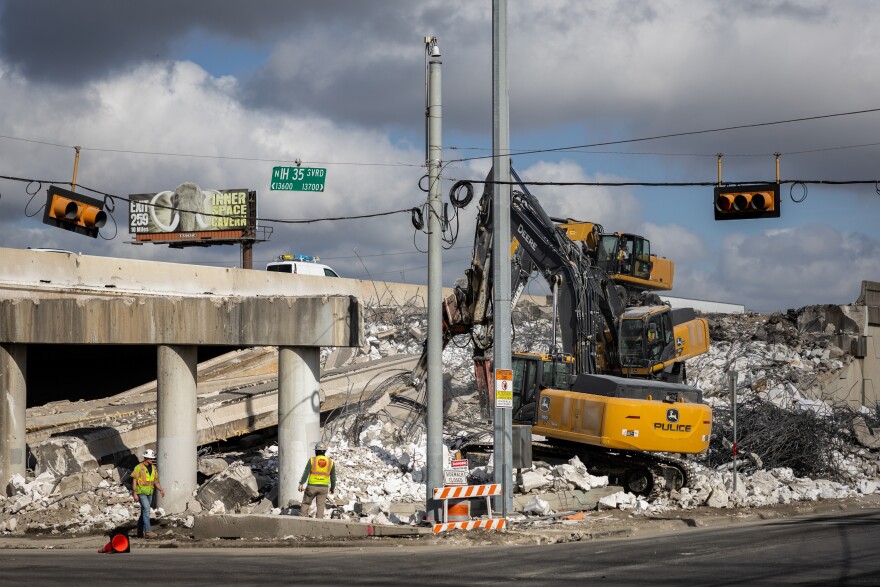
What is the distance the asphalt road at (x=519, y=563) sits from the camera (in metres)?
11.6

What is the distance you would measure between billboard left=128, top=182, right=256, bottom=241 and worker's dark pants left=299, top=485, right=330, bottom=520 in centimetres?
3525

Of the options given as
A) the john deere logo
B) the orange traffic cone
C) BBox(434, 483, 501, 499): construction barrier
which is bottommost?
the orange traffic cone

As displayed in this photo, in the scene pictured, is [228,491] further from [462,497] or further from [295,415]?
[462,497]

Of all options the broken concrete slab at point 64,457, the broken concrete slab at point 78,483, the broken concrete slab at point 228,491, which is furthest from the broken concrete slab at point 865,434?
the broken concrete slab at point 64,457

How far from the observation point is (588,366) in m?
23.0

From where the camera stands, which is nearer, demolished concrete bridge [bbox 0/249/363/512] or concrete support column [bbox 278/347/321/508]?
concrete support column [bbox 278/347/321/508]

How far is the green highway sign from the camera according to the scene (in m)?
20.5

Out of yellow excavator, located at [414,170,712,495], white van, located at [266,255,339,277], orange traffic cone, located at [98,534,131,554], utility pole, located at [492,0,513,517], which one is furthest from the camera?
white van, located at [266,255,339,277]

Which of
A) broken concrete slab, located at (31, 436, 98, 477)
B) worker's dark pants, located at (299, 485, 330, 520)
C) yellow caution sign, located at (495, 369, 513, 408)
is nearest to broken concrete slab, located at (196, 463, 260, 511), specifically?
worker's dark pants, located at (299, 485, 330, 520)

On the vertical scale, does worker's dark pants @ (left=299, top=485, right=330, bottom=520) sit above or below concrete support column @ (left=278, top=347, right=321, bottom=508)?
below

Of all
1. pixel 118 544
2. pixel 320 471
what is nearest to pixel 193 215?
pixel 320 471

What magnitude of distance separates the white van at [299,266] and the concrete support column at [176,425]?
23.1 m

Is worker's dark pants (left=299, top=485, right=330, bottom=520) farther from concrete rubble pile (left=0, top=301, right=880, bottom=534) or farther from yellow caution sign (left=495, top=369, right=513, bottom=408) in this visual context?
yellow caution sign (left=495, top=369, right=513, bottom=408)

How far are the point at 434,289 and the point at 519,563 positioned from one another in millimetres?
5562
